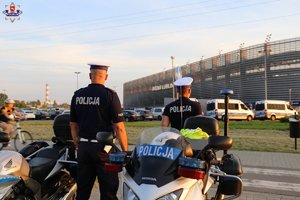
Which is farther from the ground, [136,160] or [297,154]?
[136,160]

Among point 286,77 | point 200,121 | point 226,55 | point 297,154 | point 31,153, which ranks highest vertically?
point 226,55

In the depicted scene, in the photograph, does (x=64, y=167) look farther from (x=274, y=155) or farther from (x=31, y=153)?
(x=274, y=155)

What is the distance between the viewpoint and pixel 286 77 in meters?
56.0

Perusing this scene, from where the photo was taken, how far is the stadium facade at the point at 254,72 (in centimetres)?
5553

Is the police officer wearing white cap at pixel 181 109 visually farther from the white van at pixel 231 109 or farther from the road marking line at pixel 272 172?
the white van at pixel 231 109

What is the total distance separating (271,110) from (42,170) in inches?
1742

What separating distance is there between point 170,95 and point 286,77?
104 ft

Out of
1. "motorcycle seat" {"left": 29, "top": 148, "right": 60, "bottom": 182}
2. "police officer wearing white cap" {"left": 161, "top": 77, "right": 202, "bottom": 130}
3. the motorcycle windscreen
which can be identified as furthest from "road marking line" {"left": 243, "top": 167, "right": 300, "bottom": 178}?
the motorcycle windscreen

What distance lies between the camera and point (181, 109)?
6.08m

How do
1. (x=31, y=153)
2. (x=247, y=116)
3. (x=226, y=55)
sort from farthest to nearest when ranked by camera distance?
(x=226, y=55) < (x=247, y=116) < (x=31, y=153)

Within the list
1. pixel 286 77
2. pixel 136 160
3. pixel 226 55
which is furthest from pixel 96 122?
pixel 226 55

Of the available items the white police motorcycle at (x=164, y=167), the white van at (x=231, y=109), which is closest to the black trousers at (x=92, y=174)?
the white police motorcycle at (x=164, y=167)

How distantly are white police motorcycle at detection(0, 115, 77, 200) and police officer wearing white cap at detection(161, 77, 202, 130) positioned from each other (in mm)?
1438

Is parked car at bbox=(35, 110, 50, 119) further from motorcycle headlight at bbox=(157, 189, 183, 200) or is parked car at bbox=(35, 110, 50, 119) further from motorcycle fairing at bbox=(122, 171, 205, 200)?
motorcycle headlight at bbox=(157, 189, 183, 200)
